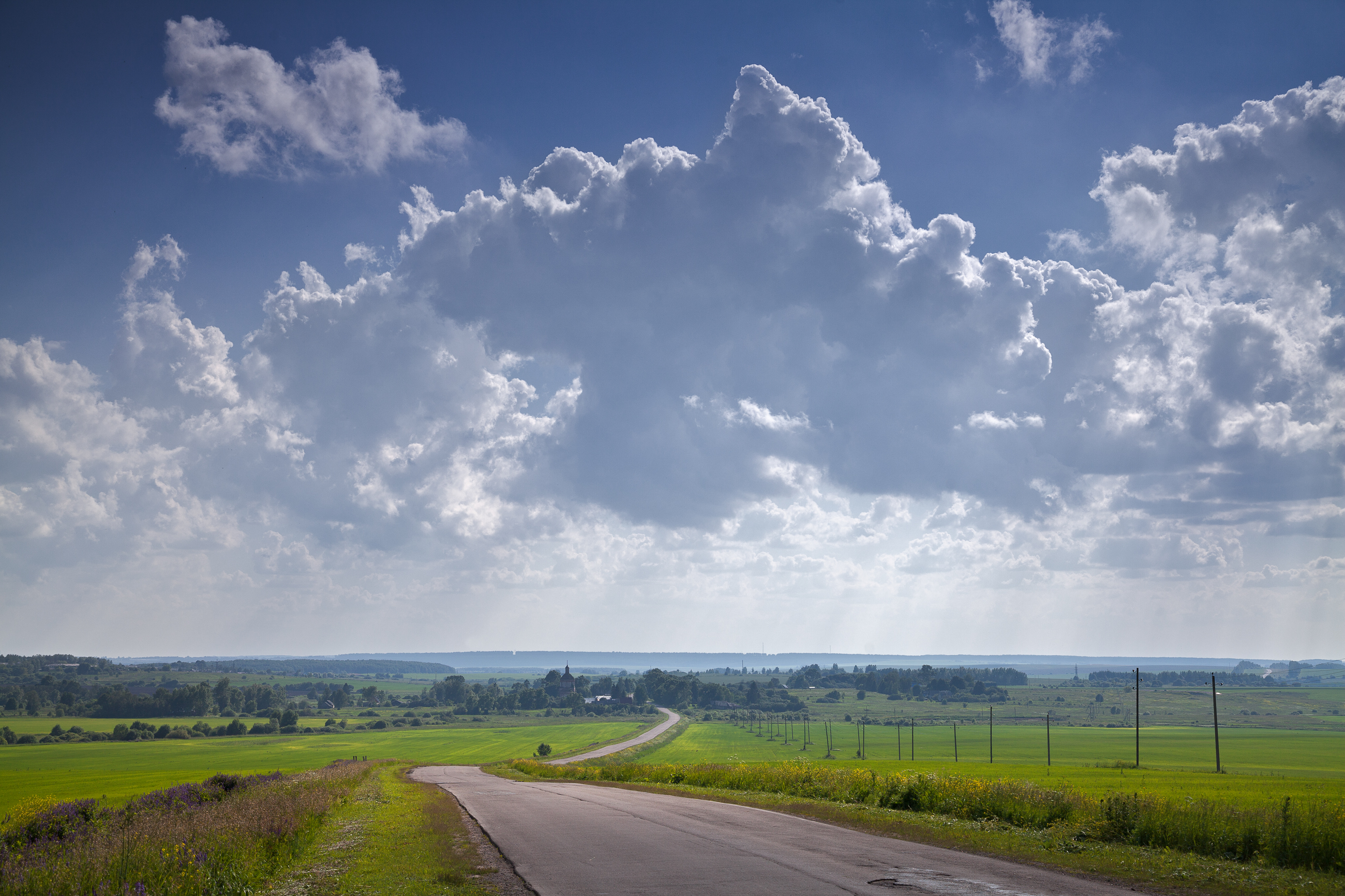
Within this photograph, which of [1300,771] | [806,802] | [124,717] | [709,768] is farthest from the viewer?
[124,717]

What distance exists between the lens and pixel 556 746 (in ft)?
466

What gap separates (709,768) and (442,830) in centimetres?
2475

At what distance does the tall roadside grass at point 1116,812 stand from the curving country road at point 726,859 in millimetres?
5236

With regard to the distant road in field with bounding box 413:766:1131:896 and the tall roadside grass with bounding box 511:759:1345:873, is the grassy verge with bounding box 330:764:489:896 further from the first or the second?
the tall roadside grass with bounding box 511:759:1345:873

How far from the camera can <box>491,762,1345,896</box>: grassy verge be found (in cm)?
1658

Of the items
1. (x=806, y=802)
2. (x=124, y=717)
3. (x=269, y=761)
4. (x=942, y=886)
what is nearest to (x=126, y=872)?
(x=942, y=886)

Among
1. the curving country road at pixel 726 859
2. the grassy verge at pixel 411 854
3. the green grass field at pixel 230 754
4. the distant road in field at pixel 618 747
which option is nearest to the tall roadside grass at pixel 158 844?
the grassy verge at pixel 411 854

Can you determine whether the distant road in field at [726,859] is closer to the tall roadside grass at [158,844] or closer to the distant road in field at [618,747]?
the tall roadside grass at [158,844]

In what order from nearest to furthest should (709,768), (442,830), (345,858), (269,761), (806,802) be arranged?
1. (345,858)
2. (442,830)
3. (806,802)
4. (709,768)
5. (269,761)

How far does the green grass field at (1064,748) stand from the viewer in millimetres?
96125

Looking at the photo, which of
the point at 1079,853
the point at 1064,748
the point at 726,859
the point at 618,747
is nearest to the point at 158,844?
the point at 726,859

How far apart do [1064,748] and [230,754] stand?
131266 millimetres

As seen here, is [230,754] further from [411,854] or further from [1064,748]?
[1064,748]

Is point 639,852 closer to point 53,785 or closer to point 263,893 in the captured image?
point 263,893
